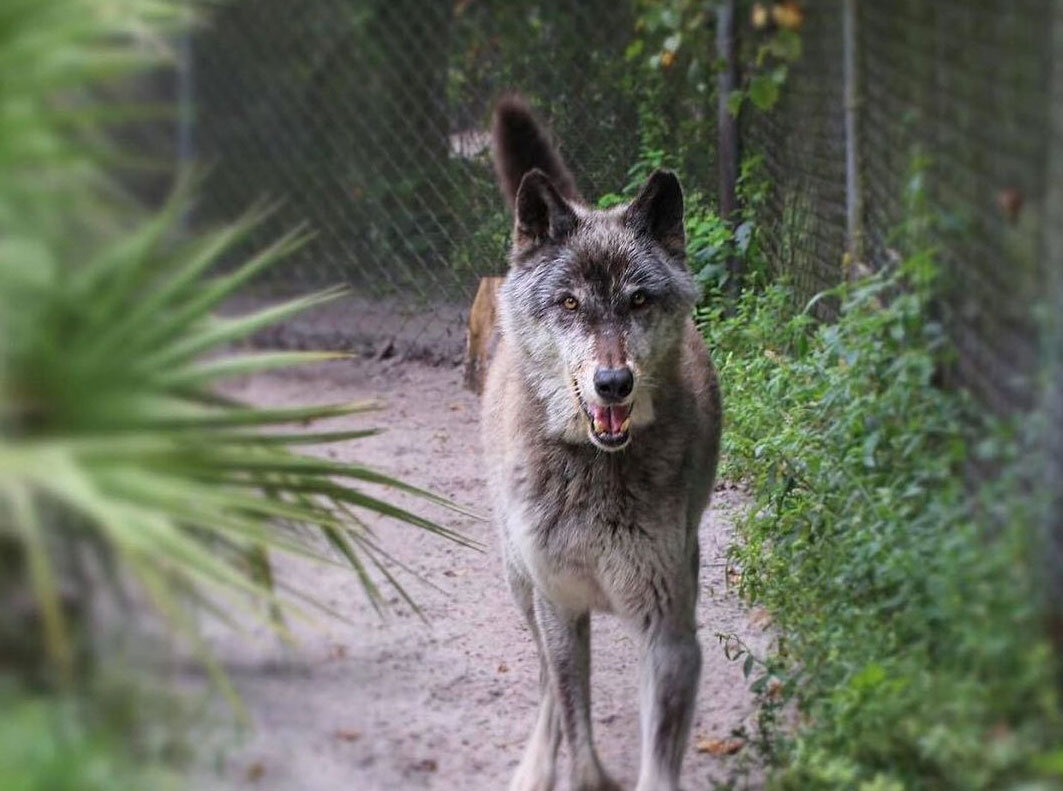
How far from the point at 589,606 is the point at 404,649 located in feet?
3.31

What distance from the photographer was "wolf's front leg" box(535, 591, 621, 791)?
194 inches

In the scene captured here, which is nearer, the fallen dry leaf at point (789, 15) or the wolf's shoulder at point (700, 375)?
the wolf's shoulder at point (700, 375)

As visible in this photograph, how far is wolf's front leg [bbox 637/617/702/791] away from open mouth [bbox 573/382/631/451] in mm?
615

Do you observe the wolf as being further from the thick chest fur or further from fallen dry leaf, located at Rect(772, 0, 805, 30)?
fallen dry leaf, located at Rect(772, 0, 805, 30)

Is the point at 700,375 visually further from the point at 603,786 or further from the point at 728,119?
the point at 728,119

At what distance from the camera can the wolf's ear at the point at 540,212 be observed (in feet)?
16.8

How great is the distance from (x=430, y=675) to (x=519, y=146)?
2.09m

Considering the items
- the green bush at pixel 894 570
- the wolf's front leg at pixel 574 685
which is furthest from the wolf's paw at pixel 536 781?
the green bush at pixel 894 570

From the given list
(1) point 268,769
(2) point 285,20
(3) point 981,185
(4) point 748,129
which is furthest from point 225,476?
(2) point 285,20

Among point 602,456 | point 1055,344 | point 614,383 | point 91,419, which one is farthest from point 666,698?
point 91,419

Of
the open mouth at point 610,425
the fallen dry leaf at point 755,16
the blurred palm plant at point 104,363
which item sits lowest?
the open mouth at point 610,425

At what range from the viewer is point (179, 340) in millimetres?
3641

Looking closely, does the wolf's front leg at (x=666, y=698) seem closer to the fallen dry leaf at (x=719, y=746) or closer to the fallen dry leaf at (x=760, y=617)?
the fallen dry leaf at (x=719, y=746)

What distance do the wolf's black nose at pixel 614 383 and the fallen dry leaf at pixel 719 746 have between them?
Answer: 1.33 meters
